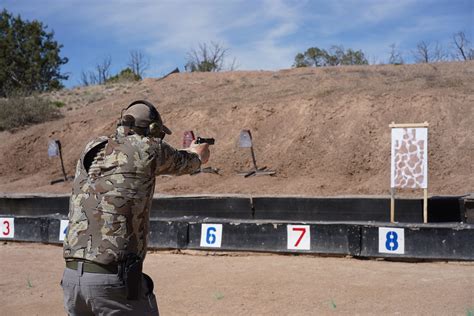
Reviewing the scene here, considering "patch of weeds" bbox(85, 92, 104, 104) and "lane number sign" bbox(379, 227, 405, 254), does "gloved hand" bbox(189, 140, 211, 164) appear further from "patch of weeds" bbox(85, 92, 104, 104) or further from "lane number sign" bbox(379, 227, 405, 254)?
"patch of weeds" bbox(85, 92, 104, 104)

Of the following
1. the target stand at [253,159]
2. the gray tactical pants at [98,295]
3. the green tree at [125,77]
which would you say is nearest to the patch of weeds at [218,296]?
the gray tactical pants at [98,295]

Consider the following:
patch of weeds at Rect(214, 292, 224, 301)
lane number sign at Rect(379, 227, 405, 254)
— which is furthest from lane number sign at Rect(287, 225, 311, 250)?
patch of weeds at Rect(214, 292, 224, 301)

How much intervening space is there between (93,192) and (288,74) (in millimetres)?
22472

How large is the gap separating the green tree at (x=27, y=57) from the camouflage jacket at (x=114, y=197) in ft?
135

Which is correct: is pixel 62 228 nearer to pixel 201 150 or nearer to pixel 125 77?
pixel 201 150

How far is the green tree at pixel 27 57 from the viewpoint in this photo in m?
42.8

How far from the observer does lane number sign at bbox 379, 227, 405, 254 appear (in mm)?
8344

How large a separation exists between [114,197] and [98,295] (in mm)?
509

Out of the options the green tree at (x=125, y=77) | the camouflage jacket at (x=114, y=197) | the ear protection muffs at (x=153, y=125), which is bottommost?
the camouflage jacket at (x=114, y=197)

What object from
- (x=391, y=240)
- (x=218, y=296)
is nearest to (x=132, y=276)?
(x=218, y=296)

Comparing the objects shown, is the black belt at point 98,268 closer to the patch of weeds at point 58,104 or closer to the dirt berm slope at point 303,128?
the dirt berm slope at point 303,128

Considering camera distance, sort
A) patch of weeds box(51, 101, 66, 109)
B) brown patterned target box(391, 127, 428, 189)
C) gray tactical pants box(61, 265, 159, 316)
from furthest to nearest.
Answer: patch of weeds box(51, 101, 66, 109)
brown patterned target box(391, 127, 428, 189)
gray tactical pants box(61, 265, 159, 316)

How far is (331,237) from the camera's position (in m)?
8.75

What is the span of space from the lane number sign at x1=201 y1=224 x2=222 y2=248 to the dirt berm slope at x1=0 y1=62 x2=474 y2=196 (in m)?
6.53
